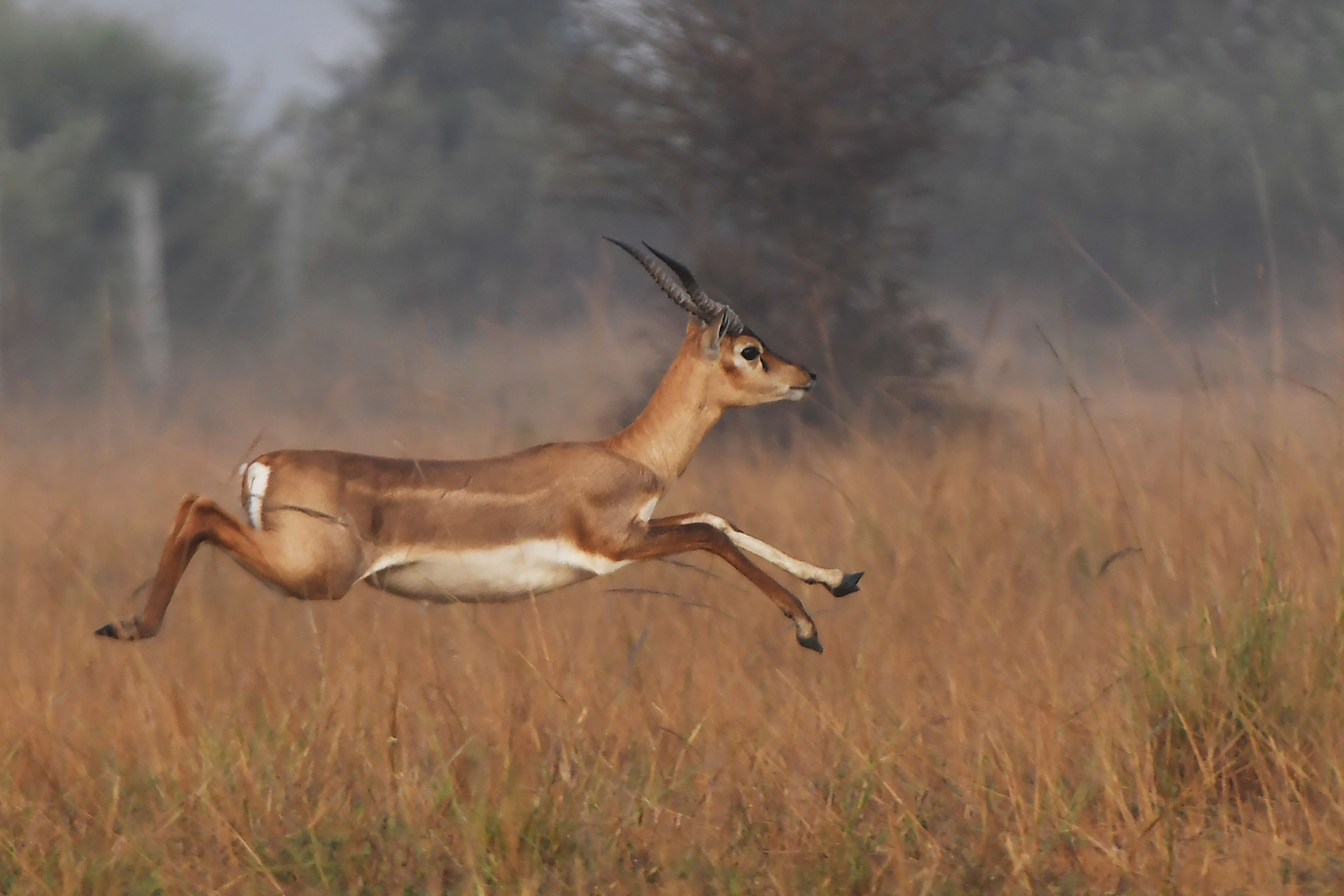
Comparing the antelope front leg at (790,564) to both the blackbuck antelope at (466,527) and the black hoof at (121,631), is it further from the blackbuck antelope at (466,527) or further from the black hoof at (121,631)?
the black hoof at (121,631)

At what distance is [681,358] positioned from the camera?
4.69 metres

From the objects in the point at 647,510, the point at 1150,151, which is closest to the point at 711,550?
the point at 647,510

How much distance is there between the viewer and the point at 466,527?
14.3 feet

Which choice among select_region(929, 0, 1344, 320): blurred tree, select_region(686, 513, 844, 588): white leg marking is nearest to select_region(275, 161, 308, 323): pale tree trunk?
select_region(929, 0, 1344, 320): blurred tree

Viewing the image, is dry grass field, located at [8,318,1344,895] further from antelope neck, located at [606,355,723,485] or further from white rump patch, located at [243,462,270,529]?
antelope neck, located at [606,355,723,485]

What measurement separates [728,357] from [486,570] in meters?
0.94

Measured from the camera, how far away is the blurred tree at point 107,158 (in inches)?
1014

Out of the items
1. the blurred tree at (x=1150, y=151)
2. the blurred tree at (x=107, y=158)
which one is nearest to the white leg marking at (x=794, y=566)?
the blurred tree at (x=107, y=158)

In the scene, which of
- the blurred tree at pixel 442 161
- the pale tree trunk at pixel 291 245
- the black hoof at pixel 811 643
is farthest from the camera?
the blurred tree at pixel 442 161

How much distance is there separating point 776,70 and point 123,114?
19738mm

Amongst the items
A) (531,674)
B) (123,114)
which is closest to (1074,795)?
(531,674)

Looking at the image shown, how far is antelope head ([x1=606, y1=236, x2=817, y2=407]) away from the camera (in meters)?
4.65

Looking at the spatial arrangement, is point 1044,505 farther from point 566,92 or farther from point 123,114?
point 123,114

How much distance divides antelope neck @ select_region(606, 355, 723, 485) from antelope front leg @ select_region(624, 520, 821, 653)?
0.62ft
